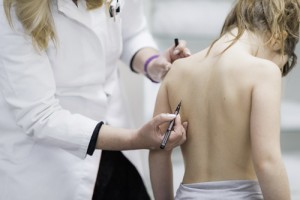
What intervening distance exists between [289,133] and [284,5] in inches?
68.8

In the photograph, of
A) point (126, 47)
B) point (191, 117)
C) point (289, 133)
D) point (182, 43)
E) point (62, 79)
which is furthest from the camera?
point (289, 133)

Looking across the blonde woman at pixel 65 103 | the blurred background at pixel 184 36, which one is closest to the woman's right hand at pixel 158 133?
the blonde woman at pixel 65 103

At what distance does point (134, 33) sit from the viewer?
76.2 inches

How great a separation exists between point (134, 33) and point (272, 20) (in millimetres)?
707

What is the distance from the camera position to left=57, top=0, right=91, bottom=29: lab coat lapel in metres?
1.45

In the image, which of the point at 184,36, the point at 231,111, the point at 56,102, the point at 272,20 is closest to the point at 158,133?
the point at 231,111

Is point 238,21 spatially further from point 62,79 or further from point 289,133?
point 289,133

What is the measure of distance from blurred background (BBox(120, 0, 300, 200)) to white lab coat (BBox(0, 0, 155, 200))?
1150mm

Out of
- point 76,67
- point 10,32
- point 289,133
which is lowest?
point 289,133

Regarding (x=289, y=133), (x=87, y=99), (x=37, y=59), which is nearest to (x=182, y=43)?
(x=87, y=99)

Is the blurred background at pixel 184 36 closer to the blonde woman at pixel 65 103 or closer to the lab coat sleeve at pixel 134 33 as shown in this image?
the lab coat sleeve at pixel 134 33

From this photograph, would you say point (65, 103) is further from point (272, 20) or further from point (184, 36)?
point (184, 36)

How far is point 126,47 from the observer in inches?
77.1

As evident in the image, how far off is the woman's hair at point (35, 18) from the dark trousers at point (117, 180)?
540 mm
